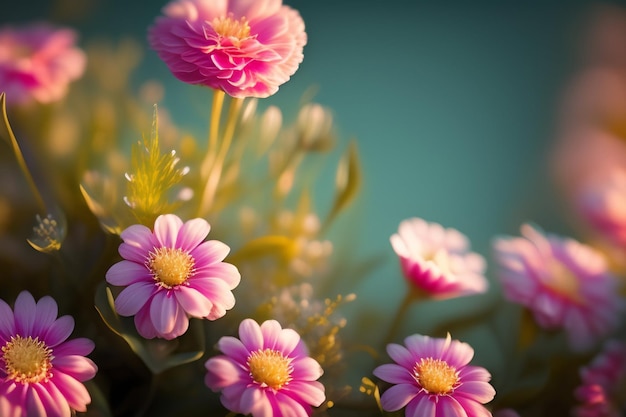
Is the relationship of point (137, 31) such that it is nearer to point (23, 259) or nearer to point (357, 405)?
point (23, 259)

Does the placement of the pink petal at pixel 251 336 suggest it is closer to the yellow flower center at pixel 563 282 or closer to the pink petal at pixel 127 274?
the pink petal at pixel 127 274

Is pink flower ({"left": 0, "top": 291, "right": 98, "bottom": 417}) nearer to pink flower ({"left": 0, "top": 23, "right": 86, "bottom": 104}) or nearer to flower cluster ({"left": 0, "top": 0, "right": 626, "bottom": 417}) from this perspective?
flower cluster ({"left": 0, "top": 0, "right": 626, "bottom": 417})

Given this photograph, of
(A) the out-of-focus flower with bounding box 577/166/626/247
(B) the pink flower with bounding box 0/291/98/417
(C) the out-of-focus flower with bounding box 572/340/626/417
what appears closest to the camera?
(B) the pink flower with bounding box 0/291/98/417

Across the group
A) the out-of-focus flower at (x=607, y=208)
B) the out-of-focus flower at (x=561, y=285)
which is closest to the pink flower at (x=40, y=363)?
the out-of-focus flower at (x=561, y=285)

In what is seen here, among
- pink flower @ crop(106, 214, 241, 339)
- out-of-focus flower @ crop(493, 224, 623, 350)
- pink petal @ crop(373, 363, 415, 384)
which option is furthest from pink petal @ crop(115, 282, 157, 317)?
out-of-focus flower @ crop(493, 224, 623, 350)

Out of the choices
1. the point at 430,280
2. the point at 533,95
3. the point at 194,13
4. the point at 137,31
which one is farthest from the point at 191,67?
the point at 533,95

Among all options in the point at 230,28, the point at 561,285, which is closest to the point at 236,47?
the point at 230,28

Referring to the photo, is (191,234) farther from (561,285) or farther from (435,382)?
(561,285)
